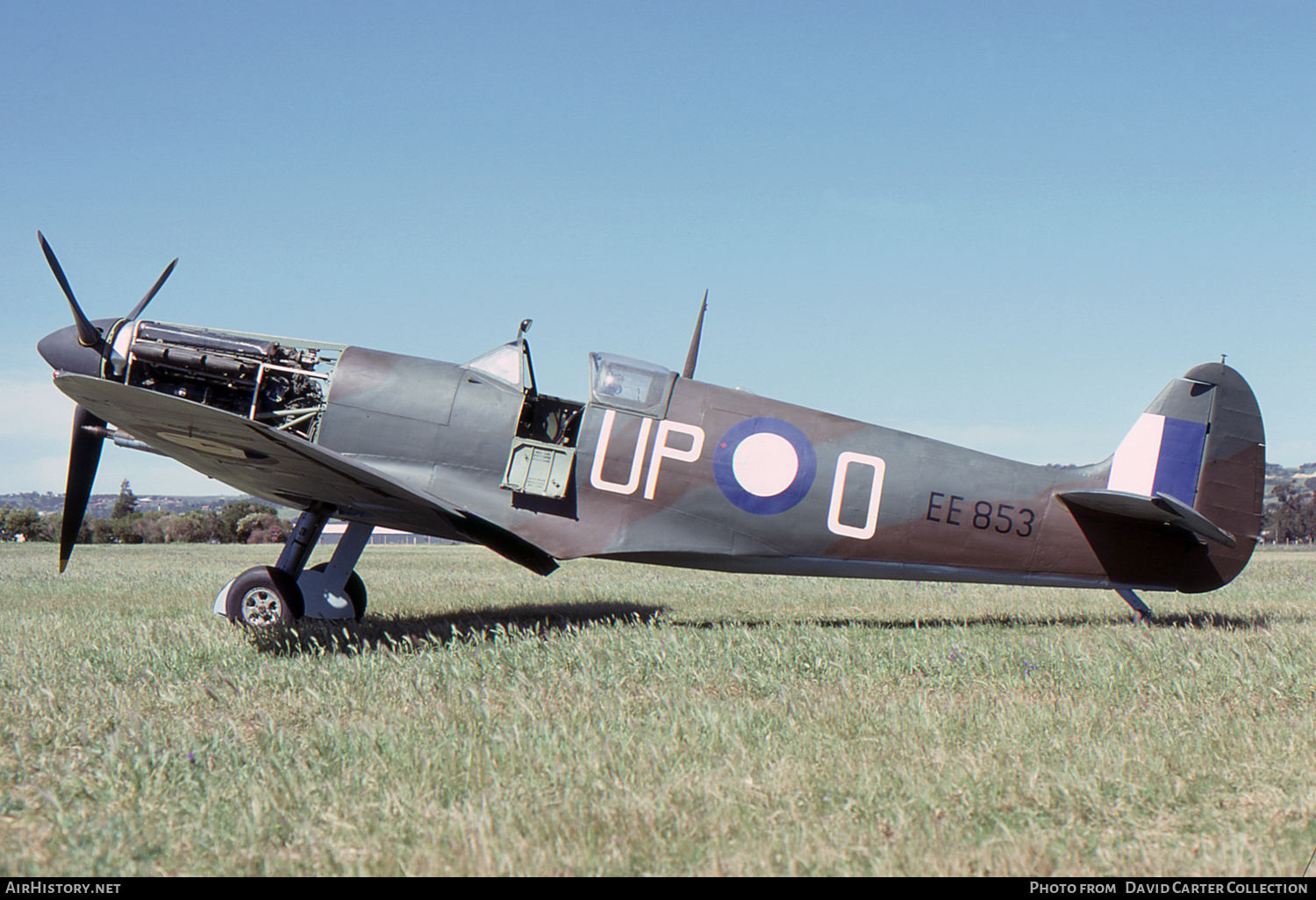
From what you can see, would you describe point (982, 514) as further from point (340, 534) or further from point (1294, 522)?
point (1294, 522)

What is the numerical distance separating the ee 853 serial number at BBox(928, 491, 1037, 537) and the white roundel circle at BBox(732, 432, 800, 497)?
1.26 m

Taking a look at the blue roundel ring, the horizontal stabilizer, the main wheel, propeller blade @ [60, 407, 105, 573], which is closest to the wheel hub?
the main wheel

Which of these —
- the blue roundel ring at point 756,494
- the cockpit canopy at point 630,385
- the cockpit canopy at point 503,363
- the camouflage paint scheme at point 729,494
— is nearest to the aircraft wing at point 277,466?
the camouflage paint scheme at point 729,494

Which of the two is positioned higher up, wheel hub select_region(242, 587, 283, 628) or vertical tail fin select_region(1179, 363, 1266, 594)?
vertical tail fin select_region(1179, 363, 1266, 594)

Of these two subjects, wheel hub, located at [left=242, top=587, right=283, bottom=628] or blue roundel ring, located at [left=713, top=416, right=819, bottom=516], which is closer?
wheel hub, located at [left=242, top=587, right=283, bottom=628]

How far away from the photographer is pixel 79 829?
→ 8.72 ft

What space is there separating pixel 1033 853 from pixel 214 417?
5109 mm

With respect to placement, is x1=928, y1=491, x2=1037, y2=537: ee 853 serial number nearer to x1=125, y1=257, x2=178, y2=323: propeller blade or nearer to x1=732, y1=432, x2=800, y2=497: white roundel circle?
x1=732, y1=432, x2=800, y2=497: white roundel circle

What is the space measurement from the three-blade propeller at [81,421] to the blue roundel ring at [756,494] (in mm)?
5227

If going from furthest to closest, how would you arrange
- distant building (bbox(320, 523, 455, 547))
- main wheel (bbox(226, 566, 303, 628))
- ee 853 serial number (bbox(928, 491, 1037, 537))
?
1. distant building (bbox(320, 523, 455, 547))
2. ee 853 serial number (bbox(928, 491, 1037, 537))
3. main wheel (bbox(226, 566, 303, 628))

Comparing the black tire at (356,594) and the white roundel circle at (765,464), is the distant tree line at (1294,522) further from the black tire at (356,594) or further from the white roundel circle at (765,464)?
the black tire at (356,594)

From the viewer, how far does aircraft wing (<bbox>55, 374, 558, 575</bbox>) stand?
17.0 feet
